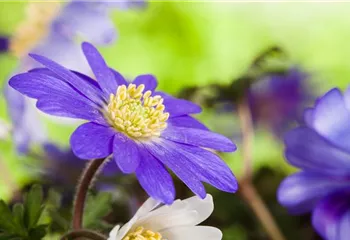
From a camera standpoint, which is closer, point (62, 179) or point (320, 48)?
point (62, 179)

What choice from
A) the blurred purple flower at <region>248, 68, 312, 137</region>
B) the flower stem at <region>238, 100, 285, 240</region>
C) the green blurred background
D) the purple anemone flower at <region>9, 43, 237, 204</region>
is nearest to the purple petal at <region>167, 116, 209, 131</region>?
the purple anemone flower at <region>9, 43, 237, 204</region>

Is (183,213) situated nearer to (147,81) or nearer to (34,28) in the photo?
(147,81)

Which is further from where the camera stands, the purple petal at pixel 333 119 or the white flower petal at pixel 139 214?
the purple petal at pixel 333 119

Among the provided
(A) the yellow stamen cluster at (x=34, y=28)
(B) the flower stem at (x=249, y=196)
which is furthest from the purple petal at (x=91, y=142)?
(A) the yellow stamen cluster at (x=34, y=28)

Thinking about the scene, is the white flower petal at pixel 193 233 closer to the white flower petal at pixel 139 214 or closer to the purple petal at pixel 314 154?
the white flower petal at pixel 139 214

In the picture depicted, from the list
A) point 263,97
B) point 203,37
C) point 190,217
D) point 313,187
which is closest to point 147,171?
point 190,217

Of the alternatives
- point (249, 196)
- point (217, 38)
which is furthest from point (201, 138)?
point (217, 38)

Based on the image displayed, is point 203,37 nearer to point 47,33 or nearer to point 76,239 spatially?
point 47,33
